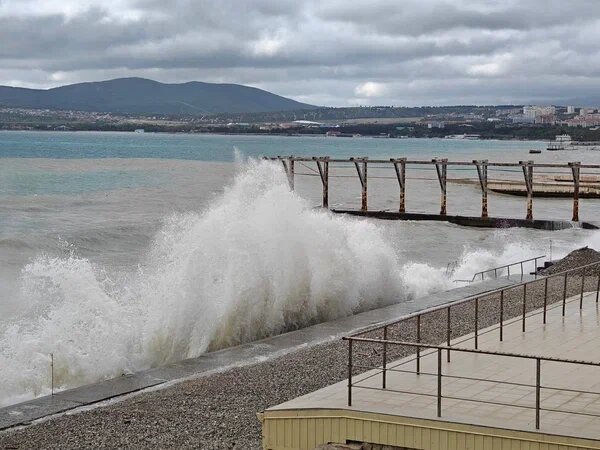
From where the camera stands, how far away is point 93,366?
658 inches

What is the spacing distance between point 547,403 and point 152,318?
10.7 meters

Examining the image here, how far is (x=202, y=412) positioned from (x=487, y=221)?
33866 mm

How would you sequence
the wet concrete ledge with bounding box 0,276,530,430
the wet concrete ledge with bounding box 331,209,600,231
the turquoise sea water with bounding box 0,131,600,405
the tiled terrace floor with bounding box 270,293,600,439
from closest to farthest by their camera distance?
the tiled terrace floor with bounding box 270,293,600,439
the wet concrete ledge with bounding box 0,276,530,430
the turquoise sea water with bounding box 0,131,600,405
the wet concrete ledge with bounding box 331,209,600,231

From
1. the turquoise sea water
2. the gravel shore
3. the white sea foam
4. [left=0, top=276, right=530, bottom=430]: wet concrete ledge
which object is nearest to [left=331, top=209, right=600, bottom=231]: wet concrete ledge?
the turquoise sea water

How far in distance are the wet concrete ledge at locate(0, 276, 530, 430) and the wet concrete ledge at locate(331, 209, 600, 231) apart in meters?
21.5

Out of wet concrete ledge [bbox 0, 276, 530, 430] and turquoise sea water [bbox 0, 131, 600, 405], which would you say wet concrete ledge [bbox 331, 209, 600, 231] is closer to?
turquoise sea water [bbox 0, 131, 600, 405]

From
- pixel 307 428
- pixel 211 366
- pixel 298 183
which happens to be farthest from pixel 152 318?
pixel 298 183

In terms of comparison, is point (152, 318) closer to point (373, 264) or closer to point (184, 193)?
point (373, 264)

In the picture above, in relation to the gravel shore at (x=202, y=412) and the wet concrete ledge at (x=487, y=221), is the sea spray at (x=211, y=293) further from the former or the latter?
the wet concrete ledge at (x=487, y=221)

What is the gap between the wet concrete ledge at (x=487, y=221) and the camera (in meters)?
42.6

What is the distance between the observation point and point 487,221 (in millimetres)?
45000

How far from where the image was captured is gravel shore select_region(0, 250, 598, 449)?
1169 cm

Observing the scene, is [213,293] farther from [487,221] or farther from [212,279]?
[487,221]

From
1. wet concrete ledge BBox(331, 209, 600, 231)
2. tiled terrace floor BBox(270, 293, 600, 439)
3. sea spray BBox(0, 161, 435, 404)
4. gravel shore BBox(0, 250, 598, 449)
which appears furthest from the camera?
wet concrete ledge BBox(331, 209, 600, 231)
